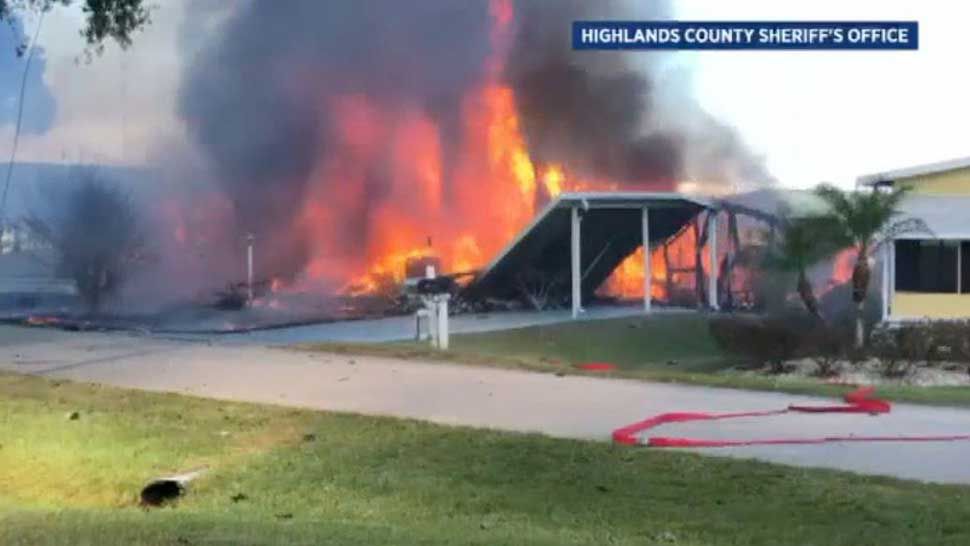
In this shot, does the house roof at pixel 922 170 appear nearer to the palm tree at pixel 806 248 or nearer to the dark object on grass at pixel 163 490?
the palm tree at pixel 806 248

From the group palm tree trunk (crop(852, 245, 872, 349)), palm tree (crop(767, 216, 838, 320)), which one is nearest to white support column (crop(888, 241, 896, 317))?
palm tree trunk (crop(852, 245, 872, 349))

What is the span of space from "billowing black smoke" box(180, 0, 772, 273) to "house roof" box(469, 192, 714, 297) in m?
2.64

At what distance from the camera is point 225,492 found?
750 cm

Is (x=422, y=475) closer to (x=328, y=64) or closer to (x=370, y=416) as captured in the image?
(x=370, y=416)

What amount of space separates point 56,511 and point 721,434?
15.3 ft

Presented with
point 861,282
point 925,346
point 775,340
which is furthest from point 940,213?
point 775,340

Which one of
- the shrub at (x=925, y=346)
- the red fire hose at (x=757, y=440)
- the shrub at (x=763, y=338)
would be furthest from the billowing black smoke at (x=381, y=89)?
the red fire hose at (x=757, y=440)

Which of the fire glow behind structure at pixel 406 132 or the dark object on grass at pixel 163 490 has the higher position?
the fire glow behind structure at pixel 406 132

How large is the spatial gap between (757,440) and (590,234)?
19.1 meters

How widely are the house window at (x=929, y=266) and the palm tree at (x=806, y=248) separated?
5.76ft

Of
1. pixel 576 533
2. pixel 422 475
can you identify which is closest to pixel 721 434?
pixel 422 475

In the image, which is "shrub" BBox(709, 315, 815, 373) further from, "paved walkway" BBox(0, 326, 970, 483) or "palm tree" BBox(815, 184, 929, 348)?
"paved walkway" BBox(0, 326, 970, 483)

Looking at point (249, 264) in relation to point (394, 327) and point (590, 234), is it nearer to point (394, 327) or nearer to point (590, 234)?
point (590, 234)

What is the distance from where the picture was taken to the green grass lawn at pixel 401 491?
596 centimetres
